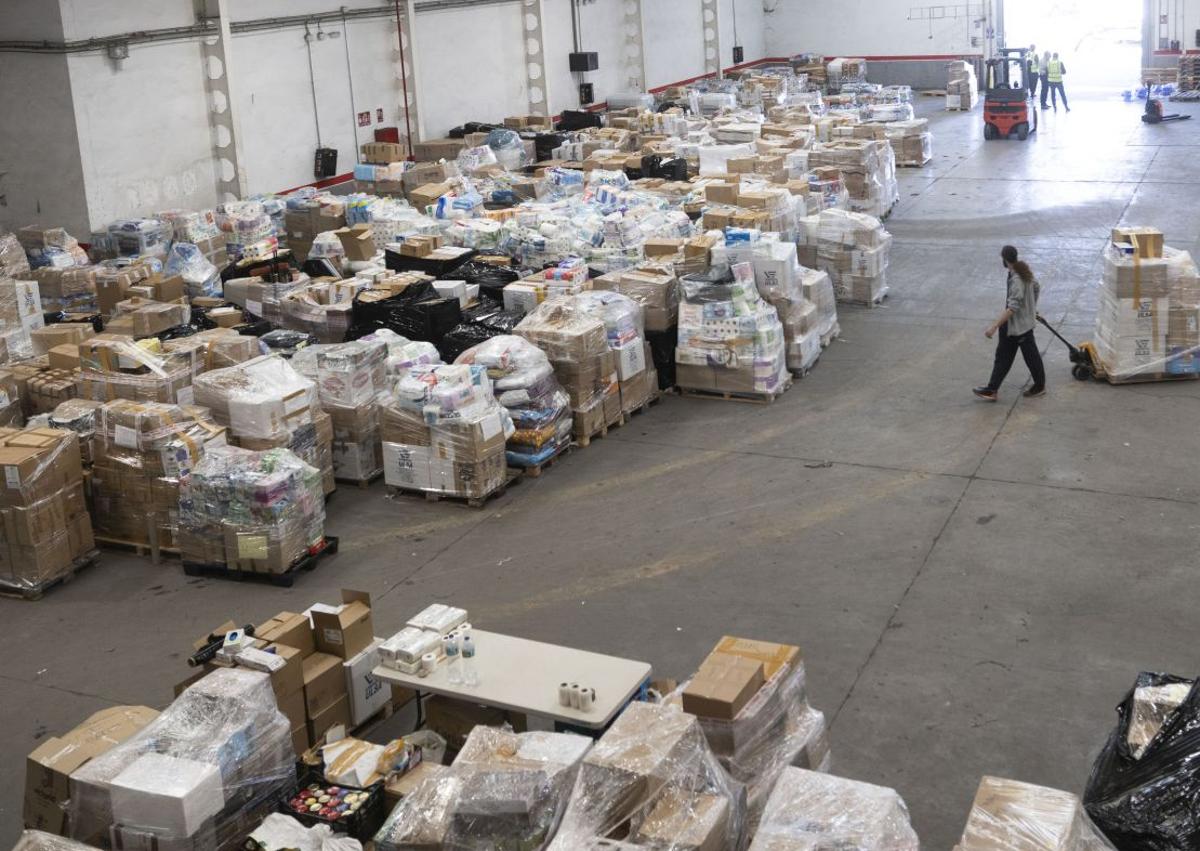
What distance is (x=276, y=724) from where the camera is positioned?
603cm

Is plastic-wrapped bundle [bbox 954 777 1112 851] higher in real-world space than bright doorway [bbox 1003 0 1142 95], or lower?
lower

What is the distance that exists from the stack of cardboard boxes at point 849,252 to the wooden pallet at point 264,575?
7524 mm

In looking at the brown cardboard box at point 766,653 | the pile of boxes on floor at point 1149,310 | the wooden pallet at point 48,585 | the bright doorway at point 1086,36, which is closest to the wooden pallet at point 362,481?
the wooden pallet at point 48,585

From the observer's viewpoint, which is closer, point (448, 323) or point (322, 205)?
point (448, 323)

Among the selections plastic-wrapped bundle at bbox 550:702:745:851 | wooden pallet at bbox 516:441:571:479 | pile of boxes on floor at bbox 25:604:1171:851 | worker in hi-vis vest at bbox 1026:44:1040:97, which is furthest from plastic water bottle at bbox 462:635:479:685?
worker in hi-vis vest at bbox 1026:44:1040:97

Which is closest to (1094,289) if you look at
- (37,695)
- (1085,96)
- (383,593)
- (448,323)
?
(448,323)

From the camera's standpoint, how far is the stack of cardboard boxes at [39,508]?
908cm

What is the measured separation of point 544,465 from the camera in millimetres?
10984

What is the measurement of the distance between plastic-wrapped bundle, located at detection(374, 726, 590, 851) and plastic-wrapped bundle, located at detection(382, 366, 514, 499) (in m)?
4.85

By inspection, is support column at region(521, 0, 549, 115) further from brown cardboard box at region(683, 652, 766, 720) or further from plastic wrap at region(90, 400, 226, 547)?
brown cardboard box at region(683, 652, 766, 720)

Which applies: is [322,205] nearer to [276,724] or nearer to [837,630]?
[837,630]

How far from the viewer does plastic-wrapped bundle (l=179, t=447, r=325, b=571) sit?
9125 mm

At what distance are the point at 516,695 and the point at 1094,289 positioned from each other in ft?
36.6

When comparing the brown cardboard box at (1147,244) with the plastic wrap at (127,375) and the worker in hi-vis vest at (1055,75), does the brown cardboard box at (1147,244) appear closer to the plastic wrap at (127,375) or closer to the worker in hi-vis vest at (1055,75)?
the plastic wrap at (127,375)
